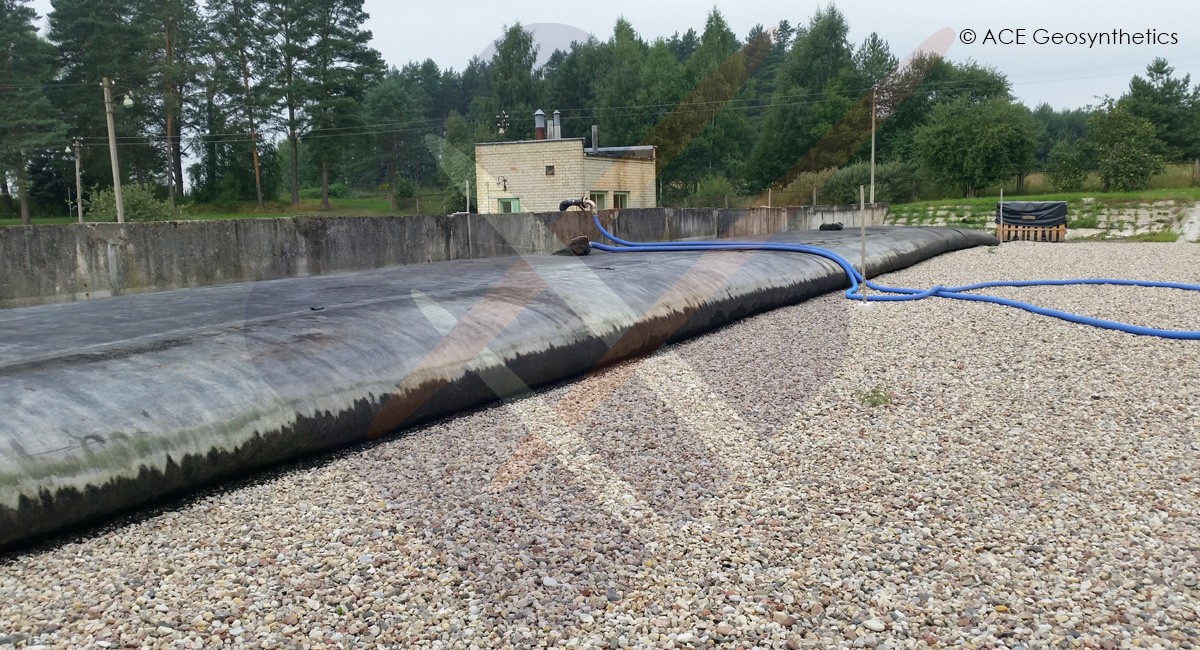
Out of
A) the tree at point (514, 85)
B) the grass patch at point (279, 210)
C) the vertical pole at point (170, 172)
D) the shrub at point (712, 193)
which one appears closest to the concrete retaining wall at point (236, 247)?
the shrub at point (712, 193)

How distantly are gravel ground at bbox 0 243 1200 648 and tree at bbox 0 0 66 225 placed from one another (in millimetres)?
38725

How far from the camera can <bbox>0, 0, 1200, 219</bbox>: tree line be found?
118 ft

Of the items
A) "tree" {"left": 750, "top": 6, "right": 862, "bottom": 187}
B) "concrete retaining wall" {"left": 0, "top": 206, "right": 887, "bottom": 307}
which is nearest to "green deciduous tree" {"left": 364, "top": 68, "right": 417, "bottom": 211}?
"tree" {"left": 750, "top": 6, "right": 862, "bottom": 187}

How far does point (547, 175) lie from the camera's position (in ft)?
95.0

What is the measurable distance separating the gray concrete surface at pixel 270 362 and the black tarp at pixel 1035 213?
56.0ft

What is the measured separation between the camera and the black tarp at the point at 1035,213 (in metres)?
21.1

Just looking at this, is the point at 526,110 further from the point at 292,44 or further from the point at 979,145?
the point at 979,145

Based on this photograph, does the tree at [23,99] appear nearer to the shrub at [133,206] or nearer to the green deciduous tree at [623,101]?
the shrub at [133,206]

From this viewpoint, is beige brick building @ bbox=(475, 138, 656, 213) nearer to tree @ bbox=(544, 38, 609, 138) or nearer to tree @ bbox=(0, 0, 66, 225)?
tree @ bbox=(0, 0, 66, 225)

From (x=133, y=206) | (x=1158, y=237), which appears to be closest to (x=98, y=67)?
(x=133, y=206)

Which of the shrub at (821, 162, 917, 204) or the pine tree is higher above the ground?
the pine tree

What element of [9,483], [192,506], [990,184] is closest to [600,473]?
[192,506]

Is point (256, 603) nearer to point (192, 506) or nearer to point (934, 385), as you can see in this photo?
point (192, 506)

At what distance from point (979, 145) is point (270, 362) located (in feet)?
121
